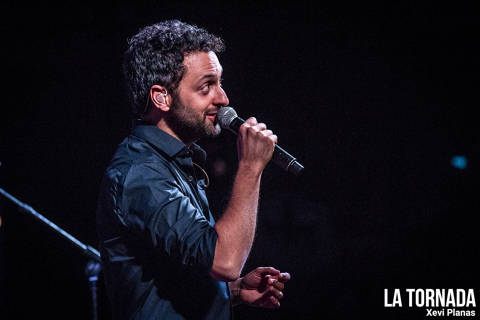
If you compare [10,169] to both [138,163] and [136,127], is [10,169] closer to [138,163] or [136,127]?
[136,127]

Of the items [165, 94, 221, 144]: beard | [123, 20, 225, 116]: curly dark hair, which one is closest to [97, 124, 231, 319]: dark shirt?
[165, 94, 221, 144]: beard

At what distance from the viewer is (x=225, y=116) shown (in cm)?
132

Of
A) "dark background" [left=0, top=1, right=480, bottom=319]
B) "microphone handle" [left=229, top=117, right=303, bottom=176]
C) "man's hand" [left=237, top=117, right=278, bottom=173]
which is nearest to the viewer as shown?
"man's hand" [left=237, top=117, right=278, bottom=173]

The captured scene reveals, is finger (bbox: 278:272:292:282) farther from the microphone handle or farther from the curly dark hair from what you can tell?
the curly dark hair

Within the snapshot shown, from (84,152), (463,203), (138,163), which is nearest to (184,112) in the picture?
(138,163)

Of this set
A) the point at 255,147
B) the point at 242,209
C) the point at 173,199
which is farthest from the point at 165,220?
the point at 255,147

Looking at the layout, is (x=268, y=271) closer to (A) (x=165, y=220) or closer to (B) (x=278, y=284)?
(B) (x=278, y=284)

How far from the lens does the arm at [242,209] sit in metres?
0.97

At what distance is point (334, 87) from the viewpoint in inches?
127

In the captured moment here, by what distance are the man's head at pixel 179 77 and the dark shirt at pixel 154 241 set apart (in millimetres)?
133

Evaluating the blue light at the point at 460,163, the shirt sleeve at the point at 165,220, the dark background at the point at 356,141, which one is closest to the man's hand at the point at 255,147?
the shirt sleeve at the point at 165,220

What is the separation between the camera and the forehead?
1.30 m

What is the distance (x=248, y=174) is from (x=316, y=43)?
7.88 ft

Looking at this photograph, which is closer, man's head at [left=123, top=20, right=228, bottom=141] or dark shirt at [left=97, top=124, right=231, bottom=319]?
dark shirt at [left=97, top=124, right=231, bottom=319]
